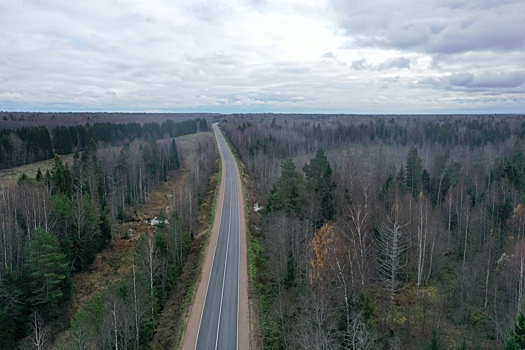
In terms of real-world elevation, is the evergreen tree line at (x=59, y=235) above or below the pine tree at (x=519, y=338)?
below

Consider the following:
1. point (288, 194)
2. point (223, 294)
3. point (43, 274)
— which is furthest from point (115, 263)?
point (288, 194)

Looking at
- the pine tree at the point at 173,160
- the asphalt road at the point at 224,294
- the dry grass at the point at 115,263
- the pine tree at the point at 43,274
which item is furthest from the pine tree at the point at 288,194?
the pine tree at the point at 173,160

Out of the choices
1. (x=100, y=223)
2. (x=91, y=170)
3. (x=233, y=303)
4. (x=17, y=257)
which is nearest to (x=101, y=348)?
(x=233, y=303)

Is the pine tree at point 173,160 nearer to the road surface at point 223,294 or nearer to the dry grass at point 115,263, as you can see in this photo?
the dry grass at point 115,263

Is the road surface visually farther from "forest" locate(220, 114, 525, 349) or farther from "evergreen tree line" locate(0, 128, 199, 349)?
"evergreen tree line" locate(0, 128, 199, 349)

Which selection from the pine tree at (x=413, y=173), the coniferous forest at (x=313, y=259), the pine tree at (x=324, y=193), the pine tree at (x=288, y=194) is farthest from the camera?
the pine tree at (x=413, y=173)

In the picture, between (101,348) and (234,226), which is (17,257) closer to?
(101,348)

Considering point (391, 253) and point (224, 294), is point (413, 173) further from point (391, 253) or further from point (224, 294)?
point (224, 294)
